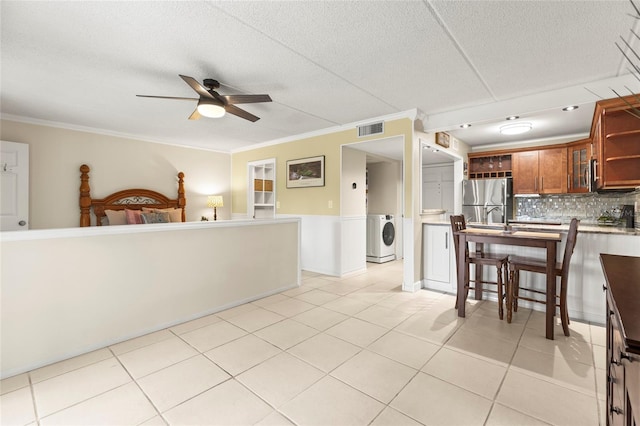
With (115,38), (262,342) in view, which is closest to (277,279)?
(262,342)

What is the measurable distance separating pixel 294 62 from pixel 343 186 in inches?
95.7

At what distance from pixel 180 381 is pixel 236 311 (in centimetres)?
129

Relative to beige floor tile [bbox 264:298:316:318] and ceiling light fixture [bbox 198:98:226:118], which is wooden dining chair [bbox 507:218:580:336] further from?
ceiling light fixture [bbox 198:98:226:118]

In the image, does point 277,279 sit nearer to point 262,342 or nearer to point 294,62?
point 262,342

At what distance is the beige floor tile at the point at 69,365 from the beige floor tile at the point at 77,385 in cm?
6

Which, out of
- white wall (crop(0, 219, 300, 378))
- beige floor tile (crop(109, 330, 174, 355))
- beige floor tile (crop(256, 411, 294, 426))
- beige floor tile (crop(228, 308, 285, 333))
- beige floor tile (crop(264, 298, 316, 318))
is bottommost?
beige floor tile (crop(256, 411, 294, 426))

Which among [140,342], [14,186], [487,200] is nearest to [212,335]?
[140,342]

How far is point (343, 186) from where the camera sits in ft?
15.7

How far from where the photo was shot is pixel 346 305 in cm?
344

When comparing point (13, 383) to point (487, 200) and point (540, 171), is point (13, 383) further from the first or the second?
point (540, 171)

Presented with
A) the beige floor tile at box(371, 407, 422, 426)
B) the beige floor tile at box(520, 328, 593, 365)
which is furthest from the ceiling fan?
the beige floor tile at box(520, 328, 593, 365)

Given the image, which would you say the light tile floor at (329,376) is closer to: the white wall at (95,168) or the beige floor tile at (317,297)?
the beige floor tile at (317,297)

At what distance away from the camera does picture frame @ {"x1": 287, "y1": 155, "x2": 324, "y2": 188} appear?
4.98 meters

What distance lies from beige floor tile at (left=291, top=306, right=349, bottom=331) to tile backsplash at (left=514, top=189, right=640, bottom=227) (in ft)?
15.1
